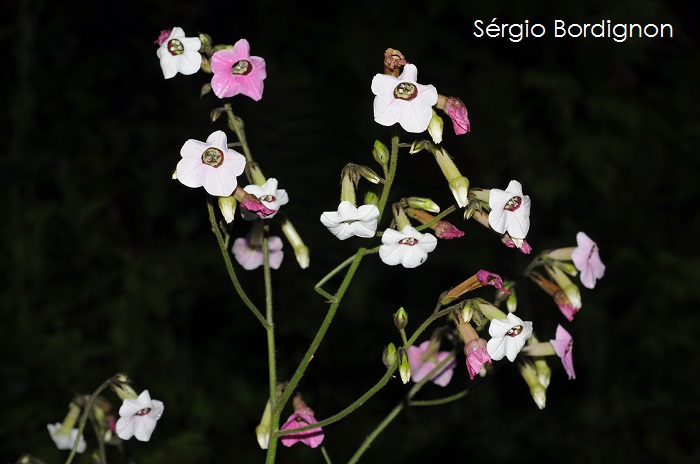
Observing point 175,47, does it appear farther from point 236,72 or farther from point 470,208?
point 470,208

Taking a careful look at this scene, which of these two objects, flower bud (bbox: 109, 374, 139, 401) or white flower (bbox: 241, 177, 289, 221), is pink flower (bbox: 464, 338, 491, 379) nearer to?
white flower (bbox: 241, 177, 289, 221)

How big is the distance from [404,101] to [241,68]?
1.26 ft

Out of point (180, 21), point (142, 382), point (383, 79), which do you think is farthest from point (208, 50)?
point (180, 21)

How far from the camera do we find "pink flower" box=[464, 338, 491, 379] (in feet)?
4.87

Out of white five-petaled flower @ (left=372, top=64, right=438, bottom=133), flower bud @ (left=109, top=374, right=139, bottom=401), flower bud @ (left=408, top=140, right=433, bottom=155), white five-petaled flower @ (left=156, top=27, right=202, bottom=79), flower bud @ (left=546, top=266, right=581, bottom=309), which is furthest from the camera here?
flower bud @ (left=546, top=266, right=581, bottom=309)

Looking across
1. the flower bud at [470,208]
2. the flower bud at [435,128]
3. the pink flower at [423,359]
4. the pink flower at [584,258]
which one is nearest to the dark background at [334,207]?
the pink flower at [423,359]

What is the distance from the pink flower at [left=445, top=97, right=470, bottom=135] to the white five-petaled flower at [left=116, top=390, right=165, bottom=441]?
787mm

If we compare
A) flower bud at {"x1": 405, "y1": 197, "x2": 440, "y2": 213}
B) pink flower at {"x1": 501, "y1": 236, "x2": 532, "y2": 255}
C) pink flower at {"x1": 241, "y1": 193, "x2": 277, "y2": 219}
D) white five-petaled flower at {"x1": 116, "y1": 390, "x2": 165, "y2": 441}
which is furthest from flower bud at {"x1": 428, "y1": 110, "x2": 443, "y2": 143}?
white five-petaled flower at {"x1": 116, "y1": 390, "x2": 165, "y2": 441}

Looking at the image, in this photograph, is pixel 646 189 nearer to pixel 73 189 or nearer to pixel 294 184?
pixel 294 184

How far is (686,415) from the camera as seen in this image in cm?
371

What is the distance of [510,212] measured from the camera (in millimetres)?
1469

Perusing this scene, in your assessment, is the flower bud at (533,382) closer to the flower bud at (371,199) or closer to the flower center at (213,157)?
the flower bud at (371,199)

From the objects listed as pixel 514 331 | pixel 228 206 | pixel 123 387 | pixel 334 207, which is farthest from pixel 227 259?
pixel 334 207

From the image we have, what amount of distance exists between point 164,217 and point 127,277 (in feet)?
2.94
